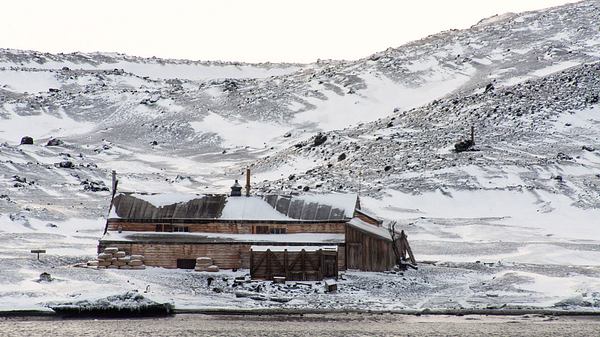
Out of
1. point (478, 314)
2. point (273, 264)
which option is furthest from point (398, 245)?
point (478, 314)

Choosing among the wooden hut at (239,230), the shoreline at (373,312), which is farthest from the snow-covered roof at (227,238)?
the shoreline at (373,312)

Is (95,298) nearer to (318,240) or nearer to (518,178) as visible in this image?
(318,240)

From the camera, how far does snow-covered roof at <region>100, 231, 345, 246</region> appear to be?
173 ft

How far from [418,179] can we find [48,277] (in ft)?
201

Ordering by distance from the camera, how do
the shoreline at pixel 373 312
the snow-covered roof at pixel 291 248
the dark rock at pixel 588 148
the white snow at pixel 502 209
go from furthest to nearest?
1. the dark rock at pixel 588 148
2. the white snow at pixel 502 209
3. the snow-covered roof at pixel 291 248
4. the shoreline at pixel 373 312

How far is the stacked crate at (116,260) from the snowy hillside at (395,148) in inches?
148

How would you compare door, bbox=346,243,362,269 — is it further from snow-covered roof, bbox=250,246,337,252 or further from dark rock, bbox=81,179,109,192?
dark rock, bbox=81,179,109,192

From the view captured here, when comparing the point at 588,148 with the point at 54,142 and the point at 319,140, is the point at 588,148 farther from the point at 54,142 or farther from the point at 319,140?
the point at 54,142

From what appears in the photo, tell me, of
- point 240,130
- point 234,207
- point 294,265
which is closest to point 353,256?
point 294,265

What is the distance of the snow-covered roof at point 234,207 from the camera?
179 feet

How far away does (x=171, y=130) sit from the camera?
167 m

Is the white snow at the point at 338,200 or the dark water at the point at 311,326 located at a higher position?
the white snow at the point at 338,200

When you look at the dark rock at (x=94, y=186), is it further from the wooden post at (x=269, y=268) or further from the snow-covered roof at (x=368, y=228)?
the wooden post at (x=269, y=268)

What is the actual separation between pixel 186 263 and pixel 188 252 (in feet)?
2.35
